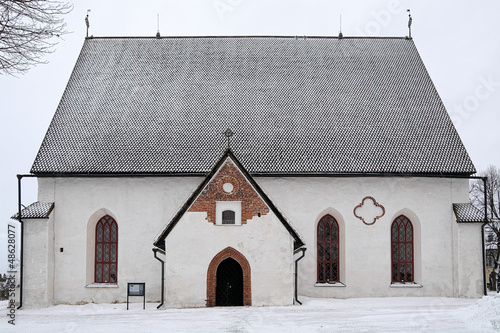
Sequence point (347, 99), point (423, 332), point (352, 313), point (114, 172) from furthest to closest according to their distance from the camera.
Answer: point (347, 99)
point (114, 172)
point (352, 313)
point (423, 332)

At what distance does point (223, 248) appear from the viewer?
23281 millimetres

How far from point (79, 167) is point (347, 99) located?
12.4m

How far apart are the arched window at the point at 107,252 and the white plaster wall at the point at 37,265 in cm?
195

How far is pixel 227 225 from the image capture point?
76.4ft

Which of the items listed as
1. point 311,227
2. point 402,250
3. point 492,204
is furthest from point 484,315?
point 492,204

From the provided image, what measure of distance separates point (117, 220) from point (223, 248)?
5.37 m

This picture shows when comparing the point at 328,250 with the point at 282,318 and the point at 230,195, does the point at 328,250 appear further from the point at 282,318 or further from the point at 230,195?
the point at 282,318

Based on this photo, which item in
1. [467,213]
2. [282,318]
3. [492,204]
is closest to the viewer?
[282,318]

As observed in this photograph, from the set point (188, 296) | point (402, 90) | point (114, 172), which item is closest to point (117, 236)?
point (114, 172)

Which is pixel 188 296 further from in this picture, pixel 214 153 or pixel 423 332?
pixel 423 332

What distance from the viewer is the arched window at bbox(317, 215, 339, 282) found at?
87.1 ft

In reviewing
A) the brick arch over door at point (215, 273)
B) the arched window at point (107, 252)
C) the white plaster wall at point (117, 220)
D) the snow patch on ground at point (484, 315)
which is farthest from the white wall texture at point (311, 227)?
the snow patch on ground at point (484, 315)

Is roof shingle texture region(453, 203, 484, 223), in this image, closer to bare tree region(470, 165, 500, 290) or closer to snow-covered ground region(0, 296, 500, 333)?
snow-covered ground region(0, 296, 500, 333)

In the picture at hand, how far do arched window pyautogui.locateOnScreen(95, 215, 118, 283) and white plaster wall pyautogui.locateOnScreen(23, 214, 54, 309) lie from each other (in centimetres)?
195
